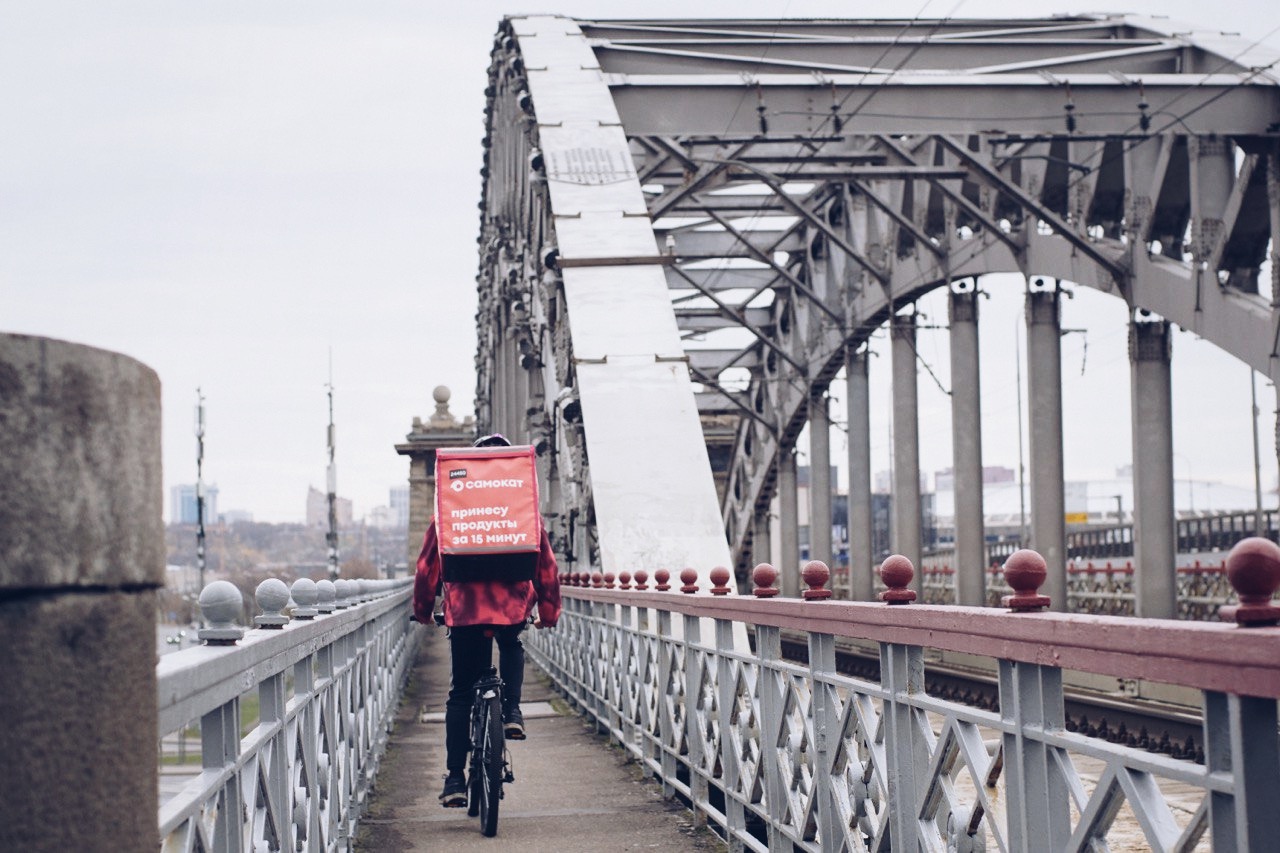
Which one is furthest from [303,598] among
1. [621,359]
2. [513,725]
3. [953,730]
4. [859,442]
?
[859,442]

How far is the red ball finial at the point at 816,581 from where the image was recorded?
17.7ft

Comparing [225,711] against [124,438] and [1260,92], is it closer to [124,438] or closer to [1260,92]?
[124,438]

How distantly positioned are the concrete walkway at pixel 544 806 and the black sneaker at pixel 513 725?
437mm

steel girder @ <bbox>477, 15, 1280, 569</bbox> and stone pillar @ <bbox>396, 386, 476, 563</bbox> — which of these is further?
stone pillar @ <bbox>396, 386, 476, 563</bbox>

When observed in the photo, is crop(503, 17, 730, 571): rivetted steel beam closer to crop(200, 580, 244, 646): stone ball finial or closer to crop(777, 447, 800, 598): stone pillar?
crop(200, 580, 244, 646): stone ball finial

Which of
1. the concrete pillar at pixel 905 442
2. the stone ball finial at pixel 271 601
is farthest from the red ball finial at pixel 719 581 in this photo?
the concrete pillar at pixel 905 442

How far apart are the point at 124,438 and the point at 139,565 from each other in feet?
0.59

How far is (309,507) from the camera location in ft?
336

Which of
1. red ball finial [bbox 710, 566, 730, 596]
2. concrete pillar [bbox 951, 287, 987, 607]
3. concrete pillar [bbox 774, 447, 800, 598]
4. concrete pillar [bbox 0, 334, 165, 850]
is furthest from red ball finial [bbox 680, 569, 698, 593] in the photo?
concrete pillar [bbox 774, 447, 800, 598]

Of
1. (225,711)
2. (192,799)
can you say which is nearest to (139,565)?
(192,799)

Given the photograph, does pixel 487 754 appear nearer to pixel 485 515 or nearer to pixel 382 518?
pixel 485 515

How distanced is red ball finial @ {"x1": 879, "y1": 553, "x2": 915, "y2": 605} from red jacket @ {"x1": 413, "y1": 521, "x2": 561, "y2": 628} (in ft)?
12.4

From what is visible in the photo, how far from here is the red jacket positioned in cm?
807

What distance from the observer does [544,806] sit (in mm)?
8836
